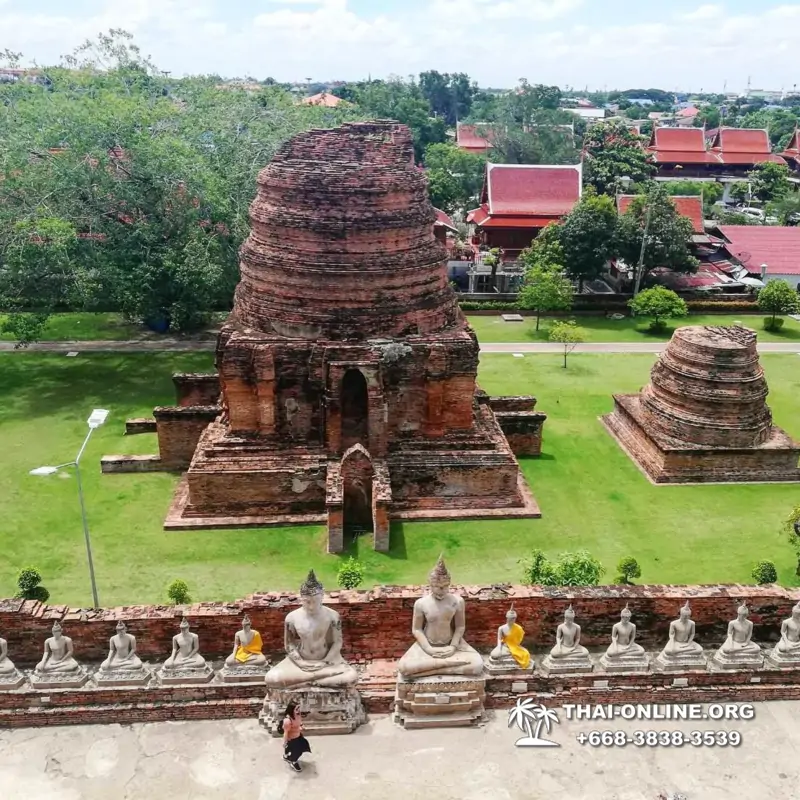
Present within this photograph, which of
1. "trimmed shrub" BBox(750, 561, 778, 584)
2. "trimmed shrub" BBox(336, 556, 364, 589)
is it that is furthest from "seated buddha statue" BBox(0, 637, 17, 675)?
"trimmed shrub" BBox(750, 561, 778, 584)

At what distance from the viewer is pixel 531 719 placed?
10.2 m

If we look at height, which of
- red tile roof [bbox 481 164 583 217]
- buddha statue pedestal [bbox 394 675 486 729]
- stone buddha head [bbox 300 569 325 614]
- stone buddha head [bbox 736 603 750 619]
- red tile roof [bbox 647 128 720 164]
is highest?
red tile roof [bbox 647 128 720 164]

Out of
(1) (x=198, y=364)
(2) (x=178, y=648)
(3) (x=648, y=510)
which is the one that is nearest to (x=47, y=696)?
(2) (x=178, y=648)

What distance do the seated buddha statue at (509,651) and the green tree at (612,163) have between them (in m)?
46.4

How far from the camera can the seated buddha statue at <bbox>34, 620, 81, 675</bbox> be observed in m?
10.2

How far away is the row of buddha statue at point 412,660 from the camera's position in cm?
984

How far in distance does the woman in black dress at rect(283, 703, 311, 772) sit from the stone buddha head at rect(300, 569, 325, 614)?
121 cm

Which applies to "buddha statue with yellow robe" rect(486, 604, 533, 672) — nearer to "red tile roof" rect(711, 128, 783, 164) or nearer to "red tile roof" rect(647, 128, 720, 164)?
"red tile roof" rect(647, 128, 720, 164)

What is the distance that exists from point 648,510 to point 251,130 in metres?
23.8

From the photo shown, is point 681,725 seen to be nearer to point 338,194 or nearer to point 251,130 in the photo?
point 338,194

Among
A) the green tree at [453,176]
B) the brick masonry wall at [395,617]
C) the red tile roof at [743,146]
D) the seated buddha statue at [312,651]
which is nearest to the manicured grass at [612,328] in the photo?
the green tree at [453,176]

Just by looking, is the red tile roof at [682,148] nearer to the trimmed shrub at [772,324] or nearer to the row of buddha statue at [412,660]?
the trimmed shrub at [772,324]

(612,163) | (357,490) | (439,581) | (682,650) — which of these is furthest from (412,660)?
(612,163)

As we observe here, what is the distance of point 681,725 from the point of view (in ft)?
33.7
